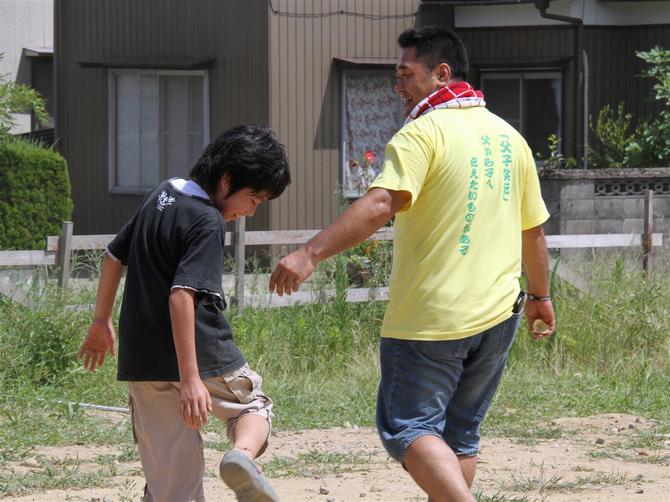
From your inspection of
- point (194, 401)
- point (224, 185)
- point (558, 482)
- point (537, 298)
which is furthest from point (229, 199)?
point (558, 482)

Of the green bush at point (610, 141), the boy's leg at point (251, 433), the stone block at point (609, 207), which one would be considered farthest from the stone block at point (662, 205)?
the boy's leg at point (251, 433)

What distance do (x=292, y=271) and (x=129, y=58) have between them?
11459mm

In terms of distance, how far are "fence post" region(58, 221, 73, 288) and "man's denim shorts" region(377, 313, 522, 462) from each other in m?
4.12

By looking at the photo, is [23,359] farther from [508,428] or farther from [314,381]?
[508,428]

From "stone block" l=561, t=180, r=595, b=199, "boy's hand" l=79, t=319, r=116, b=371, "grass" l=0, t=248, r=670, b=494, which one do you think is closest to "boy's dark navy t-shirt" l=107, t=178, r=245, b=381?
"boy's hand" l=79, t=319, r=116, b=371

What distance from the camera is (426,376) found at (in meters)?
4.09

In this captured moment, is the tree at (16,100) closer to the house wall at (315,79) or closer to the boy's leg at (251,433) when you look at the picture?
the house wall at (315,79)

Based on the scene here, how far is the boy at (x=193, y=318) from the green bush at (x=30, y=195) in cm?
935

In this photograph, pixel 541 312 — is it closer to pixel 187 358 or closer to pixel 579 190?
pixel 187 358

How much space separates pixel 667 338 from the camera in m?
8.63

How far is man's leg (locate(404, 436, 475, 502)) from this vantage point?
392cm

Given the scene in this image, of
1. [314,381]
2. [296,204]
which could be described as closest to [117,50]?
[296,204]

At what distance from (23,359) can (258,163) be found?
3744 mm

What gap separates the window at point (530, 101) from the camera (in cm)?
1469
